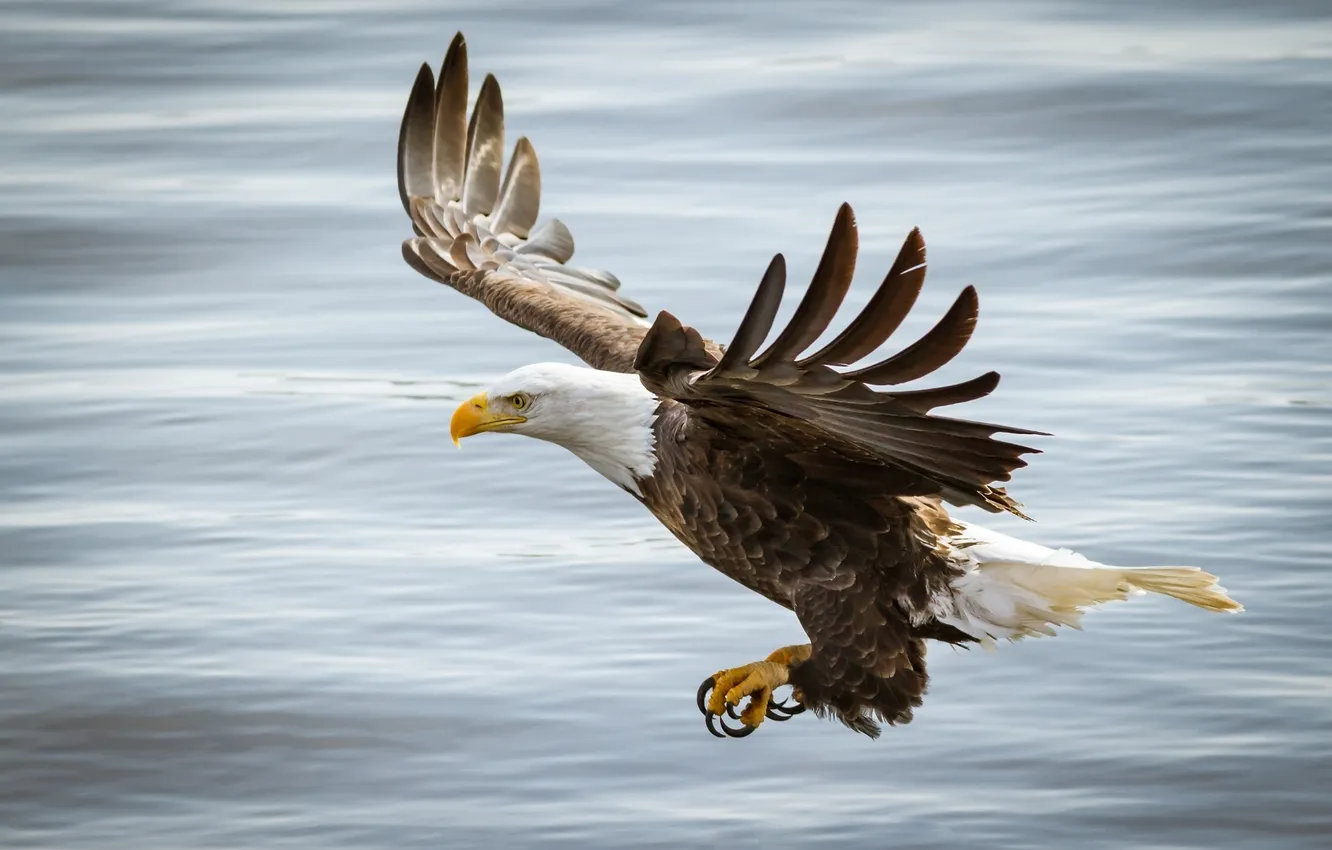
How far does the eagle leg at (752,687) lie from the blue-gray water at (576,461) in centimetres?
104

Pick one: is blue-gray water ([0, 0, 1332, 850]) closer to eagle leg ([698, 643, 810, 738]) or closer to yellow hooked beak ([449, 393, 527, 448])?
eagle leg ([698, 643, 810, 738])

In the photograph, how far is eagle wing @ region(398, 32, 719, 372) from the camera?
730cm

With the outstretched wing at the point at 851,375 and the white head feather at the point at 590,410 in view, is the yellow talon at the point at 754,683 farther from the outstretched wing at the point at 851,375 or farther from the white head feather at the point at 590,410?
the outstretched wing at the point at 851,375

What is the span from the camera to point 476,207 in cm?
767

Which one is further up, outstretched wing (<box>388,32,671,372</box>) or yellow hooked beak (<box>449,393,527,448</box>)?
outstretched wing (<box>388,32,671,372</box>)

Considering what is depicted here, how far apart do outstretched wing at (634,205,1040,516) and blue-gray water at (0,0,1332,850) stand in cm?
228

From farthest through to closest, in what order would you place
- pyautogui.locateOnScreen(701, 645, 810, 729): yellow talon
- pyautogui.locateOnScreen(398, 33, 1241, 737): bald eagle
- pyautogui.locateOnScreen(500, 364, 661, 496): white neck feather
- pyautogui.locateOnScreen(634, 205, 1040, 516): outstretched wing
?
1. pyautogui.locateOnScreen(701, 645, 810, 729): yellow talon
2. pyautogui.locateOnScreen(500, 364, 661, 496): white neck feather
3. pyautogui.locateOnScreen(398, 33, 1241, 737): bald eagle
4. pyautogui.locateOnScreen(634, 205, 1040, 516): outstretched wing

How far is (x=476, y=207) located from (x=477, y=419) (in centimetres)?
195

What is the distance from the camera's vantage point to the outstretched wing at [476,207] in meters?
7.30

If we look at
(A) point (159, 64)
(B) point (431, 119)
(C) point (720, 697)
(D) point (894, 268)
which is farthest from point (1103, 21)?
(D) point (894, 268)

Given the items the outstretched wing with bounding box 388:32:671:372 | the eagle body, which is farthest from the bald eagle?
the outstretched wing with bounding box 388:32:671:372

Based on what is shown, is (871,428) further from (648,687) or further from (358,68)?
(358,68)

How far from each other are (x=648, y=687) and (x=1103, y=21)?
31.1ft

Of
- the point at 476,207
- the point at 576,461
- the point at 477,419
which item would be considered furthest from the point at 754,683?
the point at 576,461
